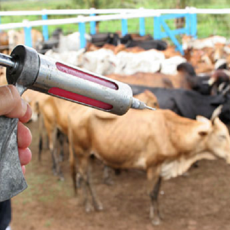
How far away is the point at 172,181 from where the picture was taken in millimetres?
5621

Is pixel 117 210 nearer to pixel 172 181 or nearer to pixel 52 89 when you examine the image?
pixel 172 181

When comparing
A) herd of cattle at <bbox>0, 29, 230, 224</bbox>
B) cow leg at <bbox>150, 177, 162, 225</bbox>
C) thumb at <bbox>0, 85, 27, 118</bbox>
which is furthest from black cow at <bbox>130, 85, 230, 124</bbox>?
thumb at <bbox>0, 85, 27, 118</bbox>

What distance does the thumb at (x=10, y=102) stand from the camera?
3.26 feet

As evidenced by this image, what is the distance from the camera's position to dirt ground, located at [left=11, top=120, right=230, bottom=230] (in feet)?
15.1

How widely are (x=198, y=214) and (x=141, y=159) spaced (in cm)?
105

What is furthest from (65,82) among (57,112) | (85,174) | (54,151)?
(54,151)

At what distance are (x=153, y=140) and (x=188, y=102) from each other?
1.84 meters

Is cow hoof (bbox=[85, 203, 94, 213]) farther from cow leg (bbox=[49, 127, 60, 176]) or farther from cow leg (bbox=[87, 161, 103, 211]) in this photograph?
cow leg (bbox=[49, 127, 60, 176])

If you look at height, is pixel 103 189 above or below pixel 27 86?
below

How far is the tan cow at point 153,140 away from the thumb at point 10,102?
349cm

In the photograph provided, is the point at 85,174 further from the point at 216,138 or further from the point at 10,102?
the point at 10,102

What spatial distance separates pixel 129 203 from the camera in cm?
506

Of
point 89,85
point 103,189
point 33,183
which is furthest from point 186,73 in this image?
point 89,85

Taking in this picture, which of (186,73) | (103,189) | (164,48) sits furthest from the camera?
(164,48)
